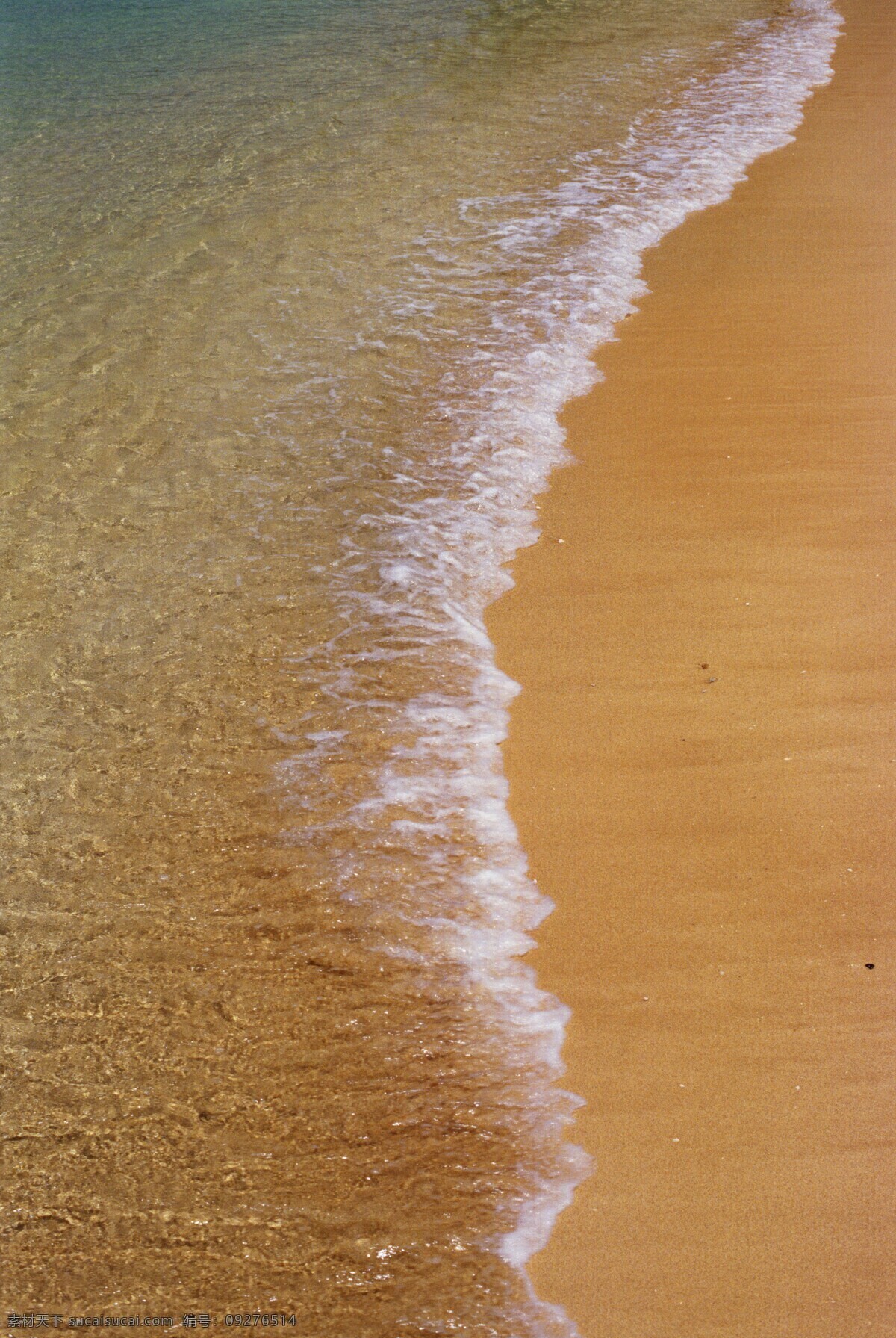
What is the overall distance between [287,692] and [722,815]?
56.5 inches

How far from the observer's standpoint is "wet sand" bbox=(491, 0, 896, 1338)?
2305 millimetres

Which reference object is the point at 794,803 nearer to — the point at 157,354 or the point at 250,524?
the point at 250,524

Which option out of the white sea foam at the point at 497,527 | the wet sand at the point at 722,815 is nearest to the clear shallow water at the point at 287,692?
the white sea foam at the point at 497,527

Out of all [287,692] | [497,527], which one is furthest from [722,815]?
[497,527]

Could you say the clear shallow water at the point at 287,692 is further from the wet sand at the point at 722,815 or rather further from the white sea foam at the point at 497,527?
the wet sand at the point at 722,815

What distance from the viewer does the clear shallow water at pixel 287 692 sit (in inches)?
95.3

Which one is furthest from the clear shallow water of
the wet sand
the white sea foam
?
the wet sand

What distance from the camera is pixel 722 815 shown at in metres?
3.19

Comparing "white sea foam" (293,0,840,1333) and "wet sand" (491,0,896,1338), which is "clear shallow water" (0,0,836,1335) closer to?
"white sea foam" (293,0,840,1333)

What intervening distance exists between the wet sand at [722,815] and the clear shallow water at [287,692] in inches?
5.7

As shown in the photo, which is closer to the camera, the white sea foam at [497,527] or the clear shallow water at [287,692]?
the clear shallow water at [287,692]

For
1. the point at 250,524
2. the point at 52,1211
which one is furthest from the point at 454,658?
the point at 52,1211

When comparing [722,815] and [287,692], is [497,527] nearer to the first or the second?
[287,692]

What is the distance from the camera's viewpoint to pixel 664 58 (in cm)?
1066
